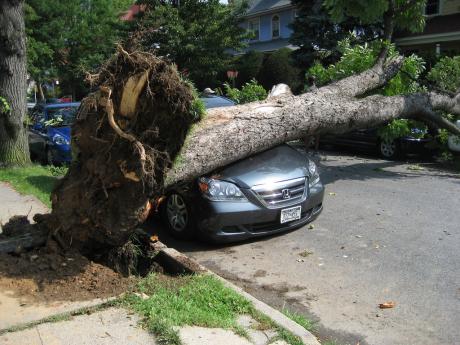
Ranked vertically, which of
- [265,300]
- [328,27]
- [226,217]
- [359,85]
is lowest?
[265,300]

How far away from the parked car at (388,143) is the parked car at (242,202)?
6.20 m

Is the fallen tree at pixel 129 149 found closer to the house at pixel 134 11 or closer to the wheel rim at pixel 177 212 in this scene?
the wheel rim at pixel 177 212

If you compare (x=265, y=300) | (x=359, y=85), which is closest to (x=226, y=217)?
(x=265, y=300)

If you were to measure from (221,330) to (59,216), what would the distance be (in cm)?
211

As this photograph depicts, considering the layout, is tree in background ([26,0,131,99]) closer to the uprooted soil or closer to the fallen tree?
the fallen tree

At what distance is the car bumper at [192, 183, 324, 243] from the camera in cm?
623

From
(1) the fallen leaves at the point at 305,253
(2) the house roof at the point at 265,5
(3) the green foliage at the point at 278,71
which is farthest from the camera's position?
(2) the house roof at the point at 265,5

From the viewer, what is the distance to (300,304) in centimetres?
491

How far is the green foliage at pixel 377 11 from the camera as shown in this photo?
1021 centimetres

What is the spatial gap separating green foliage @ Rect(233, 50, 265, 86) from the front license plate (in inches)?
853

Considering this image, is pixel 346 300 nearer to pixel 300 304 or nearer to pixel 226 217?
pixel 300 304

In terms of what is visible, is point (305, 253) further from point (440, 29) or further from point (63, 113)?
point (440, 29)

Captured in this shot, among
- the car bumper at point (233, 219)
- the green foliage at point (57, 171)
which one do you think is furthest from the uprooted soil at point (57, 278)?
the green foliage at point (57, 171)

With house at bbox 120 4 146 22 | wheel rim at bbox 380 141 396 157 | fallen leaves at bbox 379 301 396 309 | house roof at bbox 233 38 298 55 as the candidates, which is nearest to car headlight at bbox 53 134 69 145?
wheel rim at bbox 380 141 396 157
